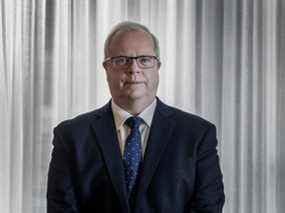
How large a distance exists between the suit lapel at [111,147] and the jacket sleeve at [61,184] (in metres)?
0.11

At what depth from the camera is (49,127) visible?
2459mm

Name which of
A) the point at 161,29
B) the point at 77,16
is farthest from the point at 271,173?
the point at 77,16

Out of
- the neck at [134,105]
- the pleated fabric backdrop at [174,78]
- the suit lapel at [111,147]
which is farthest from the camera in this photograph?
the pleated fabric backdrop at [174,78]

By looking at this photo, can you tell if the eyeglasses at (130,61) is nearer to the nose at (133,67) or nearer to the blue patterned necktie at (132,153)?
the nose at (133,67)

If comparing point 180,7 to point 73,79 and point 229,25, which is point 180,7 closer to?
point 229,25

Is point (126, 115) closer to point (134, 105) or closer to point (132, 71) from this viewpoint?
point (134, 105)

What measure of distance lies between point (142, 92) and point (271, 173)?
1177 millimetres

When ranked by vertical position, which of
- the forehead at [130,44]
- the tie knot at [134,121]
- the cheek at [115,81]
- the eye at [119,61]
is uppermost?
the forehead at [130,44]

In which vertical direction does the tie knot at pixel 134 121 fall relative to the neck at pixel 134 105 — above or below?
below

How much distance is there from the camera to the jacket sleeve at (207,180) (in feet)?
5.16

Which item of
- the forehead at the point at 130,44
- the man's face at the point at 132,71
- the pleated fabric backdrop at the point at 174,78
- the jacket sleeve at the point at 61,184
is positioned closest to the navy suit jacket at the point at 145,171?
the jacket sleeve at the point at 61,184

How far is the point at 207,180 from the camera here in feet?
5.22

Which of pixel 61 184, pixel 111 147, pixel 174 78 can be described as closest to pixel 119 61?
pixel 111 147

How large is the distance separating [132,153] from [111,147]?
2.7 inches
